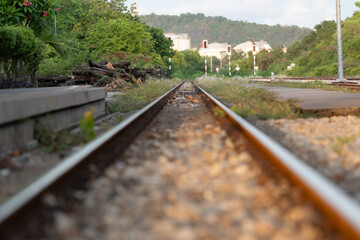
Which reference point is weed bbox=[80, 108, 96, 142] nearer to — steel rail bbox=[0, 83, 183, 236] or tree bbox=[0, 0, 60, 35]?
steel rail bbox=[0, 83, 183, 236]

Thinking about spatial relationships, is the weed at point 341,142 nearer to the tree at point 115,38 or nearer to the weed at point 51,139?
A: the weed at point 51,139

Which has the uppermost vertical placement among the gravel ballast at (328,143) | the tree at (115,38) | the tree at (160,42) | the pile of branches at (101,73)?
the tree at (160,42)

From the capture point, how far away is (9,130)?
175 inches

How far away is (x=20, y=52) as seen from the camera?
11.3 metres

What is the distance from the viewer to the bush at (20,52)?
33.3 ft

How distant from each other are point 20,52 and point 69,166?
30.0 feet

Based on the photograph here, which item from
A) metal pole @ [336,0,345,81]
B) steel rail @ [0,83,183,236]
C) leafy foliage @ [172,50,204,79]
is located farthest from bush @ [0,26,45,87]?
leafy foliage @ [172,50,204,79]

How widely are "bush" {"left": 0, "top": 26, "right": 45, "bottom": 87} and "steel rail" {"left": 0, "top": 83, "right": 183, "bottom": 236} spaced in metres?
5.53

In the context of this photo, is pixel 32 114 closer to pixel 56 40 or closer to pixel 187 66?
pixel 56 40

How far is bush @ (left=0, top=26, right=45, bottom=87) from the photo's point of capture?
33.3 feet

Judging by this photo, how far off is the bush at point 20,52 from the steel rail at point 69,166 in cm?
553

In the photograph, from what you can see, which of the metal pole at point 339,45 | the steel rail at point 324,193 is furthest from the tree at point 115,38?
the steel rail at point 324,193

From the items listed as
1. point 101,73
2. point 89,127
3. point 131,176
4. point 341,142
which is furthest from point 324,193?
point 101,73

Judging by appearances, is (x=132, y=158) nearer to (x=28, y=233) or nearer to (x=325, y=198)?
(x=28, y=233)
